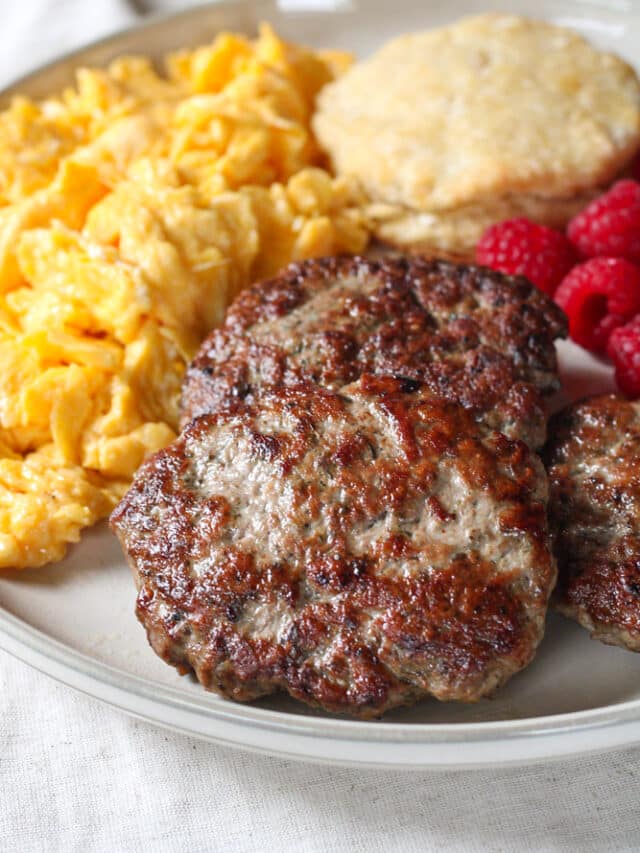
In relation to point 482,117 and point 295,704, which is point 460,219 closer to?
point 482,117

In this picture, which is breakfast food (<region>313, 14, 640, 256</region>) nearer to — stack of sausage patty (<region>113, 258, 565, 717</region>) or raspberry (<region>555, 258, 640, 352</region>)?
raspberry (<region>555, 258, 640, 352</region>)

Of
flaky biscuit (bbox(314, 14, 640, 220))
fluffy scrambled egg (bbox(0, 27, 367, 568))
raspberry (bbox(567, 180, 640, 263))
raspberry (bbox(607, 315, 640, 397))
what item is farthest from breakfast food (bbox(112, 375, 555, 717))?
flaky biscuit (bbox(314, 14, 640, 220))

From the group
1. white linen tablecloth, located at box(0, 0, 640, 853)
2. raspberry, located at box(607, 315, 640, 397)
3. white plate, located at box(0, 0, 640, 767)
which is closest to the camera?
white plate, located at box(0, 0, 640, 767)

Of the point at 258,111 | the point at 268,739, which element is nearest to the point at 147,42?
the point at 258,111

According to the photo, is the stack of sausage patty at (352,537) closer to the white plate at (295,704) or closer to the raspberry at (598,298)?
the white plate at (295,704)

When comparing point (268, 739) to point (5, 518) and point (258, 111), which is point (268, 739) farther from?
point (258, 111)

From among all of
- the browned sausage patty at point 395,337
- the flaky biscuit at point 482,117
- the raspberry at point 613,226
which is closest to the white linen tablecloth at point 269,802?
the browned sausage patty at point 395,337
